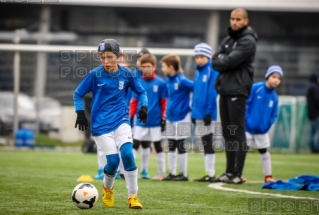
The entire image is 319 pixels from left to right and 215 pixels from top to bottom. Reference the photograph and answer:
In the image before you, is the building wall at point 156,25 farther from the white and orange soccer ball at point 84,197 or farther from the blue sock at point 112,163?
the white and orange soccer ball at point 84,197

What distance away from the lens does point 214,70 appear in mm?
10914

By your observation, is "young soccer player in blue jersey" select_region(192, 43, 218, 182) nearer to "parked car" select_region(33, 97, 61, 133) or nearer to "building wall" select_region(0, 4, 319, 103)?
"parked car" select_region(33, 97, 61, 133)

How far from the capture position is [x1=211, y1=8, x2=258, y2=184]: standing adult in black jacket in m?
9.91

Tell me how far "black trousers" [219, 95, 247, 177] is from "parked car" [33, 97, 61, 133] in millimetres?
9997

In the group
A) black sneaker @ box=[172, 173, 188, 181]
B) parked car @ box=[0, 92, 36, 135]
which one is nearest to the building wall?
parked car @ box=[0, 92, 36, 135]

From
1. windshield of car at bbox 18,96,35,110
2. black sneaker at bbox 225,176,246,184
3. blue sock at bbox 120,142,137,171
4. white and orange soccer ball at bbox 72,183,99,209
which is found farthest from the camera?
windshield of car at bbox 18,96,35,110

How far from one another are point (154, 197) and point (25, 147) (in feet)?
38.2

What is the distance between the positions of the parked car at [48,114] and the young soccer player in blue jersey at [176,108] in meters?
8.47

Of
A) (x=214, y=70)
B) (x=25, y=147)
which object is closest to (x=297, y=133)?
(x=25, y=147)

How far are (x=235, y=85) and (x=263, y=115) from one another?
1.22m

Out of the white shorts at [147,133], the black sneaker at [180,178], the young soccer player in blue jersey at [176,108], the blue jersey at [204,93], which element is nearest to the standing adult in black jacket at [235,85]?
the blue jersey at [204,93]

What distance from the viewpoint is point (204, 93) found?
1085 centimetres

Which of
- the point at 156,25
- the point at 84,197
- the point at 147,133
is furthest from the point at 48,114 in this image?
the point at 156,25

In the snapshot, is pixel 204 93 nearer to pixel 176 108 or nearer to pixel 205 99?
pixel 205 99
